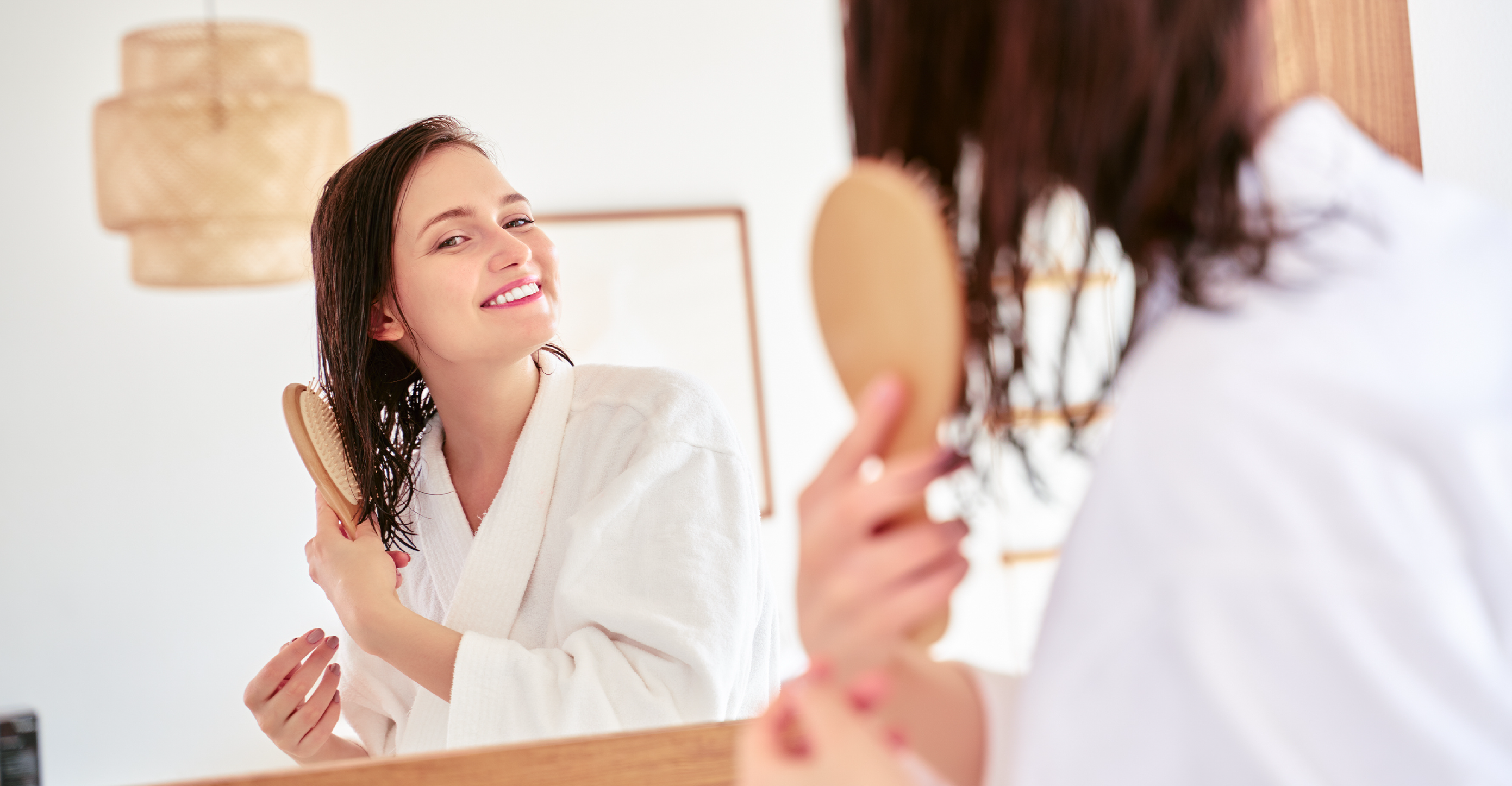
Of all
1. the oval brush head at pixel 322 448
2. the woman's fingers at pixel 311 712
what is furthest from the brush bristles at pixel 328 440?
the woman's fingers at pixel 311 712

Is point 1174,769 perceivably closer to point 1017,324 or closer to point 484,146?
point 1017,324

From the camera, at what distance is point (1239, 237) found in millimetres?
340

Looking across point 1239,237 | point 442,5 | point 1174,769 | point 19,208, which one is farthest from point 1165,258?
A: point 19,208

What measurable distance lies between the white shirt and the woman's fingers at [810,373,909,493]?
0.22ft

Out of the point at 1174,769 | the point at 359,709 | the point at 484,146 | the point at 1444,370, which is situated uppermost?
the point at 484,146

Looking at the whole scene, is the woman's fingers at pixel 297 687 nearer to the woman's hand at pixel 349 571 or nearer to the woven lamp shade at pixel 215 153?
the woman's hand at pixel 349 571

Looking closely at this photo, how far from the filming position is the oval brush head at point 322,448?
2.18 feet

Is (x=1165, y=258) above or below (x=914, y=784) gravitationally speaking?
above

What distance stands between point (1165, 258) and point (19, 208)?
24.7 inches

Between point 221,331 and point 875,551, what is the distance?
0.46m

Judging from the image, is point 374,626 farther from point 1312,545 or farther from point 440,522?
point 1312,545

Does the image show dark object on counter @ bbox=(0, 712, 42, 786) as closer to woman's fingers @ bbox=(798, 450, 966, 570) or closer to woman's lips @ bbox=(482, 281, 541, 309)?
woman's lips @ bbox=(482, 281, 541, 309)

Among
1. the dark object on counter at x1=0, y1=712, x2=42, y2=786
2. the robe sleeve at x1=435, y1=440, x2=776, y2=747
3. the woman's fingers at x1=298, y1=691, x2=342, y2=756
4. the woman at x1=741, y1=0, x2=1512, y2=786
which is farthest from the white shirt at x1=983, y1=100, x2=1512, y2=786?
the dark object on counter at x1=0, y1=712, x2=42, y2=786

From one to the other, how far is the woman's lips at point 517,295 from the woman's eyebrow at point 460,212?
5 centimetres
